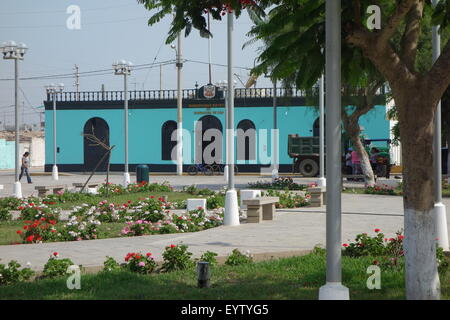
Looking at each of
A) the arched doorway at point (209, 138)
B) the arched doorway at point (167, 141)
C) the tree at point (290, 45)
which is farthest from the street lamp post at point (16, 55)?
the arched doorway at point (167, 141)

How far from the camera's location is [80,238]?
12242 mm

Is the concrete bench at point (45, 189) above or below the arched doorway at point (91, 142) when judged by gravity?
below

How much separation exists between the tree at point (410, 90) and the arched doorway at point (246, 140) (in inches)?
1520

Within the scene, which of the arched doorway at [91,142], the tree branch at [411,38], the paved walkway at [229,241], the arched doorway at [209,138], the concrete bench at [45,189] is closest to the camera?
the tree branch at [411,38]

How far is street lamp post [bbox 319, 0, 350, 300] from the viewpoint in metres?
6.22

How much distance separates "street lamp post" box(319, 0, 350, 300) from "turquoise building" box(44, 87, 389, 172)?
3798 cm

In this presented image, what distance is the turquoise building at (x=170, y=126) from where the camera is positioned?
45094 mm

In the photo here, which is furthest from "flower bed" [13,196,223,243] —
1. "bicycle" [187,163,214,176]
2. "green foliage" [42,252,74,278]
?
"bicycle" [187,163,214,176]

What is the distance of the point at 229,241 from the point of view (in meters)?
11.6

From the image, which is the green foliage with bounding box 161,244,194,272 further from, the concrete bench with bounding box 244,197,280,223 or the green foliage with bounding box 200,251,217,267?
→ the concrete bench with bounding box 244,197,280,223

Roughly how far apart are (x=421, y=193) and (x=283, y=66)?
1911 millimetres

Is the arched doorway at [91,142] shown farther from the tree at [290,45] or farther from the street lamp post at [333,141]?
the street lamp post at [333,141]

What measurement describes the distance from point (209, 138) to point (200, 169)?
15.7ft

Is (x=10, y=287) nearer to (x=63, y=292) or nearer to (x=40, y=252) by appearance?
(x=63, y=292)
